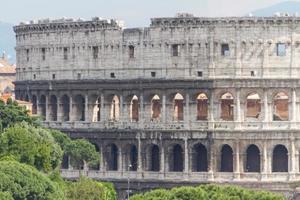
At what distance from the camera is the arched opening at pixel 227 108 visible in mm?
151750

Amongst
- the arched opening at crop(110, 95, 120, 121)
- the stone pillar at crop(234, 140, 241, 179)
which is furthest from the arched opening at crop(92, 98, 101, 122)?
the stone pillar at crop(234, 140, 241, 179)

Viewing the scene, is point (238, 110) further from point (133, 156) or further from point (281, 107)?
point (133, 156)

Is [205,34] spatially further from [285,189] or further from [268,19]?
[285,189]

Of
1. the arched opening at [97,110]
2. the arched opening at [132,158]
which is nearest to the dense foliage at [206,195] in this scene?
the arched opening at [132,158]

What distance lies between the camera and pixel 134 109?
6255 inches

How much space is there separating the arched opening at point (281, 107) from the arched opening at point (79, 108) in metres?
18.3

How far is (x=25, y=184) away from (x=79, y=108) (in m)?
54.0

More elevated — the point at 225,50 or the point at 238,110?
the point at 225,50

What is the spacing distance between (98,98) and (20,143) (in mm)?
33249

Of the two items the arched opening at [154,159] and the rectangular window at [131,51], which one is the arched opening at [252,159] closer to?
the arched opening at [154,159]

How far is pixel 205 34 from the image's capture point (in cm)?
15050

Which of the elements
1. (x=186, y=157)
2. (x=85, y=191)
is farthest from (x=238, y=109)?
(x=85, y=191)

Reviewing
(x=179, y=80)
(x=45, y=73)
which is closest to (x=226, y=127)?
(x=179, y=80)

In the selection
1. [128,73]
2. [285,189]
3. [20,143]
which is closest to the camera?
[20,143]
